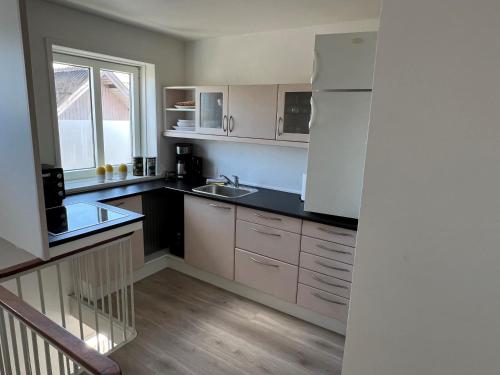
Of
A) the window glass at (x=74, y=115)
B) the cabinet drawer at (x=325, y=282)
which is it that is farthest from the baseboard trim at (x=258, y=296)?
the window glass at (x=74, y=115)

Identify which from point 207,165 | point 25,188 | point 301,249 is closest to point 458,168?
point 301,249

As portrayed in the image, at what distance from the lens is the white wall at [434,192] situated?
1022mm

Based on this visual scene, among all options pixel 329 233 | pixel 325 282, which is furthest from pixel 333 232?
pixel 325 282

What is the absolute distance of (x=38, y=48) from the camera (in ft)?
8.16

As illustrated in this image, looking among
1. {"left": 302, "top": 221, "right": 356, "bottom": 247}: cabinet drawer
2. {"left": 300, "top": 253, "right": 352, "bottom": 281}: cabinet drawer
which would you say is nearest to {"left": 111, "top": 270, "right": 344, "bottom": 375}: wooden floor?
{"left": 300, "top": 253, "right": 352, "bottom": 281}: cabinet drawer

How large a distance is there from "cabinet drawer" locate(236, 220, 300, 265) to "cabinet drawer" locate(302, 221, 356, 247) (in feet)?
0.38

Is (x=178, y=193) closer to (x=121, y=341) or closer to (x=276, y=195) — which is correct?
(x=276, y=195)

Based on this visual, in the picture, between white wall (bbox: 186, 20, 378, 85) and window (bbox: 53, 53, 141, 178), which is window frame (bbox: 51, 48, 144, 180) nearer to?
window (bbox: 53, 53, 141, 178)

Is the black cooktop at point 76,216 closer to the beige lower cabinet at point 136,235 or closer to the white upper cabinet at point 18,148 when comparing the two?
the white upper cabinet at point 18,148

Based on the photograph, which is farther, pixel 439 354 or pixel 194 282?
pixel 194 282

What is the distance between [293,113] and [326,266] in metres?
1.28

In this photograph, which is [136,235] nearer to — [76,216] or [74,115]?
[76,216]

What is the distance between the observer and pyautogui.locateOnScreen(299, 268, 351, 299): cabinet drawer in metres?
2.37

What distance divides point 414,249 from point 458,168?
32 cm
